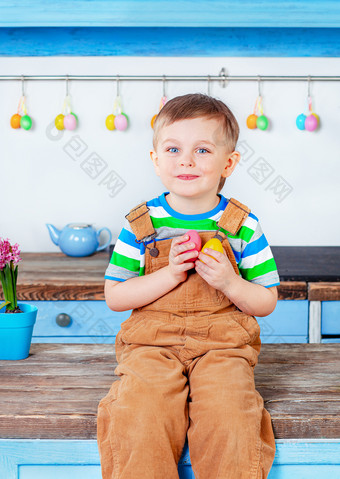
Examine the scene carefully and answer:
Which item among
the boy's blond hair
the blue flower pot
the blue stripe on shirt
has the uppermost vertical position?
Answer: the boy's blond hair

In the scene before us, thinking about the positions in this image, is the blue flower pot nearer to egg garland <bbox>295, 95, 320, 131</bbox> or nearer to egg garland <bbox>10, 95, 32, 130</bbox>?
egg garland <bbox>10, 95, 32, 130</bbox>

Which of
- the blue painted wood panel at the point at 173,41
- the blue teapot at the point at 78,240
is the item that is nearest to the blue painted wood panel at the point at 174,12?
the blue painted wood panel at the point at 173,41

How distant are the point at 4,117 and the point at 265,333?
142cm

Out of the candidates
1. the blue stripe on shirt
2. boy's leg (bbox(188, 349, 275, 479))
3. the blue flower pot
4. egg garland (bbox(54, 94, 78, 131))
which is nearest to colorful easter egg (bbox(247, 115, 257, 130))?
egg garland (bbox(54, 94, 78, 131))

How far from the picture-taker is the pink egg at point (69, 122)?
232cm

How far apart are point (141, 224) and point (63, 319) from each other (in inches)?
36.6

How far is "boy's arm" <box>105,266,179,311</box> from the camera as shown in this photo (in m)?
1.02

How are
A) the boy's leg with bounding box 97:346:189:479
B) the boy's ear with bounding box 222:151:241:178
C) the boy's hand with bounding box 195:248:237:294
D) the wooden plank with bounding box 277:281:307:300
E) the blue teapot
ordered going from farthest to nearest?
the blue teapot
the wooden plank with bounding box 277:281:307:300
the boy's ear with bounding box 222:151:241:178
the boy's hand with bounding box 195:248:237:294
the boy's leg with bounding box 97:346:189:479

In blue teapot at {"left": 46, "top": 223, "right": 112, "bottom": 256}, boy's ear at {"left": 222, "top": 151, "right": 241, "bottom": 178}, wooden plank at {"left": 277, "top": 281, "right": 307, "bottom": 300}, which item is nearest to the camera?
boy's ear at {"left": 222, "top": 151, "right": 241, "bottom": 178}

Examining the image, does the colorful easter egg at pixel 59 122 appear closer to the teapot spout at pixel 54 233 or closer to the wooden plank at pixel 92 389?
the teapot spout at pixel 54 233

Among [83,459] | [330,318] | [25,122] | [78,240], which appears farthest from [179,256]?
[25,122]

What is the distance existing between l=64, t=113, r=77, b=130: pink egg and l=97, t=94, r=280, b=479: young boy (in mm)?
1302

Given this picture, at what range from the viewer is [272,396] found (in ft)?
3.21

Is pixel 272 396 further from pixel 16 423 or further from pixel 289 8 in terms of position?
pixel 289 8
